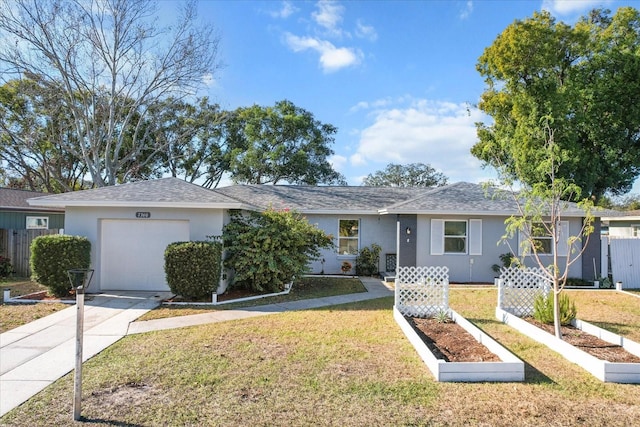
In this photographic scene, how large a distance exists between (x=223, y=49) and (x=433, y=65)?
41.9 ft

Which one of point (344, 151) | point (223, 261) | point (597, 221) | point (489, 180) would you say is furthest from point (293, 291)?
point (344, 151)

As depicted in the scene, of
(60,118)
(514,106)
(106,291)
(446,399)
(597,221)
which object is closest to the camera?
(446,399)

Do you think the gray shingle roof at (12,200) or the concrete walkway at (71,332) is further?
the gray shingle roof at (12,200)

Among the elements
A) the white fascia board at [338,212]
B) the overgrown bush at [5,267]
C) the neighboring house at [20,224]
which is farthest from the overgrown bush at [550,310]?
the overgrown bush at [5,267]

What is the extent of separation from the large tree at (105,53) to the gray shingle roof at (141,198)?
12099 millimetres

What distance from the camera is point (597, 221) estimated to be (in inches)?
559

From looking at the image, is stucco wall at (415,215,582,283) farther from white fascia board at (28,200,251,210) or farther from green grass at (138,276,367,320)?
white fascia board at (28,200,251,210)

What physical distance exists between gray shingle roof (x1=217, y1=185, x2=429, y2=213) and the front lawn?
9.30 metres

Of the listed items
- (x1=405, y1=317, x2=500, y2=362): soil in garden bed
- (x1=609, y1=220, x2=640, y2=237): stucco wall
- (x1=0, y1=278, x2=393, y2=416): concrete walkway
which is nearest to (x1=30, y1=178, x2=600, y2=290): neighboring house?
(x1=0, y1=278, x2=393, y2=416): concrete walkway

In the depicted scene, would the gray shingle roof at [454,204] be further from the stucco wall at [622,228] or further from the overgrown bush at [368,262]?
the stucco wall at [622,228]

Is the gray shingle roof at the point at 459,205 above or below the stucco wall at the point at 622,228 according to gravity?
above

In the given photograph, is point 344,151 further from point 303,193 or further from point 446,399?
point 446,399

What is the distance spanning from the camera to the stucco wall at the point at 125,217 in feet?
35.0

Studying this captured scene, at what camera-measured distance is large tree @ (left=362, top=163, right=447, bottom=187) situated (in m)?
42.8
